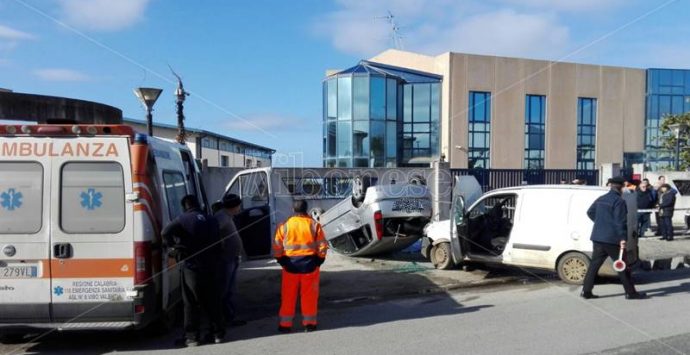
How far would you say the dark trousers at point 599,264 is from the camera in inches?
296

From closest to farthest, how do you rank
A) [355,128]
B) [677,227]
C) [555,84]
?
[677,227] → [355,128] → [555,84]

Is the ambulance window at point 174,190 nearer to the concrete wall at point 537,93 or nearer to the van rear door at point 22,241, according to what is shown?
the van rear door at point 22,241

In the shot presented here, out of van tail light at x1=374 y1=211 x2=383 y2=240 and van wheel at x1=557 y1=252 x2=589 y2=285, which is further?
van tail light at x1=374 y1=211 x2=383 y2=240

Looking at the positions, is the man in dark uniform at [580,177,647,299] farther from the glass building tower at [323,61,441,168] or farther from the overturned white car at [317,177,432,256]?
the glass building tower at [323,61,441,168]

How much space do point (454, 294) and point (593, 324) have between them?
2.36m

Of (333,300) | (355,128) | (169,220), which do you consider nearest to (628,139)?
(355,128)

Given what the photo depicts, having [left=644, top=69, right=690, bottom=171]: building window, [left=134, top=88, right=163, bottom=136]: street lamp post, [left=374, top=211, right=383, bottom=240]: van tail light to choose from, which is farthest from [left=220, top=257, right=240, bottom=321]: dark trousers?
[left=644, top=69, right=690, bottom=171]: building window

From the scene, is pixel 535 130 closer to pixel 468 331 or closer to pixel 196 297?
pixel 468 331

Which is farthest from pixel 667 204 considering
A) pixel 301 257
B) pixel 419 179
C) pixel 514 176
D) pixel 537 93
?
pixel 537 93

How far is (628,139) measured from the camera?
115ft

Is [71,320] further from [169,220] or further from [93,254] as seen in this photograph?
[169,220]

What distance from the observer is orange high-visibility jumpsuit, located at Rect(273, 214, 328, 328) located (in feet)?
20.7

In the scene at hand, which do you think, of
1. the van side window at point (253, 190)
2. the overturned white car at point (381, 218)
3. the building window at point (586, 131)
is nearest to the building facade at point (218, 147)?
the van side window at point (253, 190)

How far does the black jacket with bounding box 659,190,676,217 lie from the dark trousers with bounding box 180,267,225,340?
12758 mm
